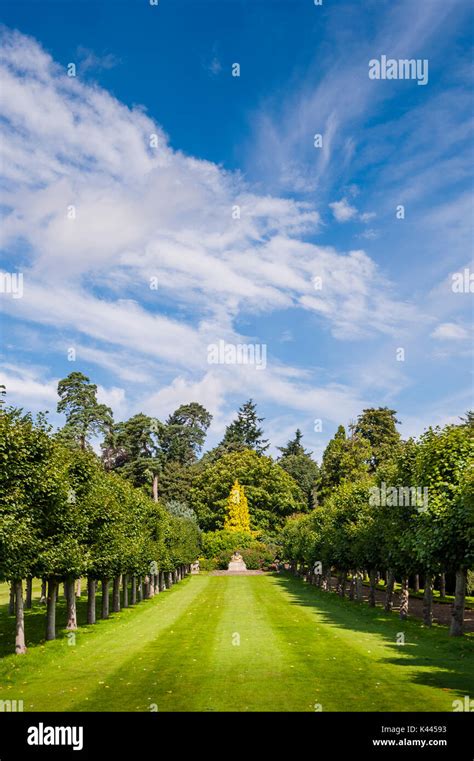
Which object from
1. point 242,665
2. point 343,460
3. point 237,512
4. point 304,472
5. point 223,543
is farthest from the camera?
point 304,472

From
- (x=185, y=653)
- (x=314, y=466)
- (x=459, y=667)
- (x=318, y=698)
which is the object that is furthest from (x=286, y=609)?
(x=314, y=466)

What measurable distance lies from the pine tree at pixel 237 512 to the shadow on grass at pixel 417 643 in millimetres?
72718

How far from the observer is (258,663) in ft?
84.4

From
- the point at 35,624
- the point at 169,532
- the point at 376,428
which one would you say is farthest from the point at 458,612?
the point at 376,428

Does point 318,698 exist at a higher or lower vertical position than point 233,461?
lower

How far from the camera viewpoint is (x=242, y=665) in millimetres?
25234

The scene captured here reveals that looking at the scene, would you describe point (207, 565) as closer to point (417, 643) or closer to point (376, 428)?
point (376, 428)

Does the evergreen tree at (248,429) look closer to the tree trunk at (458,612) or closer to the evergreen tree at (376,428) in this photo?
the evergreen tree at (376,428)

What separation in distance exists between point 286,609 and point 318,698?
1352 inches

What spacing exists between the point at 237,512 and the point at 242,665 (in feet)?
357

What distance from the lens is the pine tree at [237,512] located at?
430 ft

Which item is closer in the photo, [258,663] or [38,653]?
[258,663]
